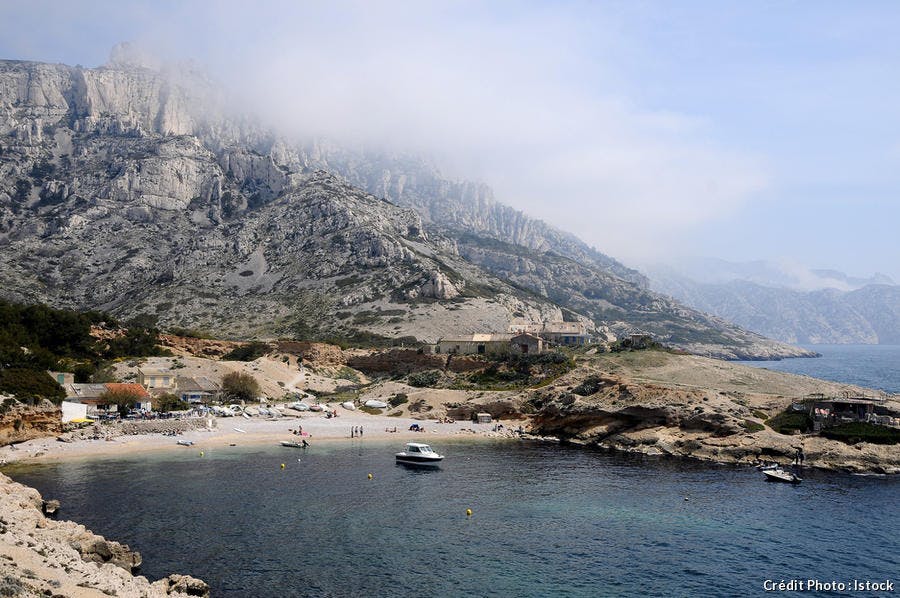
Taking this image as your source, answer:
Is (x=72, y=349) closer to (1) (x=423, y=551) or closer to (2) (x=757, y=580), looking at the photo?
(1) (x=423, y=551)

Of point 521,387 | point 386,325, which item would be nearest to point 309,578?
point 521,387

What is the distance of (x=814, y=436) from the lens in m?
64.5

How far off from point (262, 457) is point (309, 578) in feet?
120

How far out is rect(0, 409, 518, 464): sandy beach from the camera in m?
Result: 62.5

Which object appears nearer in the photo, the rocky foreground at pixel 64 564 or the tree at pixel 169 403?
the rocky foreground at pixel 64 564

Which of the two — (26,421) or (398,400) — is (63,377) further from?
(398,400)

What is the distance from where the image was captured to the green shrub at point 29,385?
64.9 metres

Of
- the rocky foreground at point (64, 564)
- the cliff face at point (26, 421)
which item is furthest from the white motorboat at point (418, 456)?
the cliff face at point (26, 421)

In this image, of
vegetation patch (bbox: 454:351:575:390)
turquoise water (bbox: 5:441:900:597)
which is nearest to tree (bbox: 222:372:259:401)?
turquoise water (bbox: 5:441:900:597)

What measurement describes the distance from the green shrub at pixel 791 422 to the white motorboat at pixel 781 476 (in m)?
11.9

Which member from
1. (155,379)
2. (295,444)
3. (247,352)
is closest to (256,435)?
(295,444)

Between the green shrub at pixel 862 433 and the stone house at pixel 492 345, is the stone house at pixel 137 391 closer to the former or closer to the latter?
the stone house at pixel 492 345

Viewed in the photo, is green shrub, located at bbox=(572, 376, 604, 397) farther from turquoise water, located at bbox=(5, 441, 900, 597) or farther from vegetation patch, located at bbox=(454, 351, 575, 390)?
turquoise water, located at bbox=(5, 441, 900, 597)

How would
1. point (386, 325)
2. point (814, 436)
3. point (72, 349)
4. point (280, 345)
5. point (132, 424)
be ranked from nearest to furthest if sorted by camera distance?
point (814, 436)
point (132, 424)
point (72, 349)
point (280, 345)
point (386, 325)
